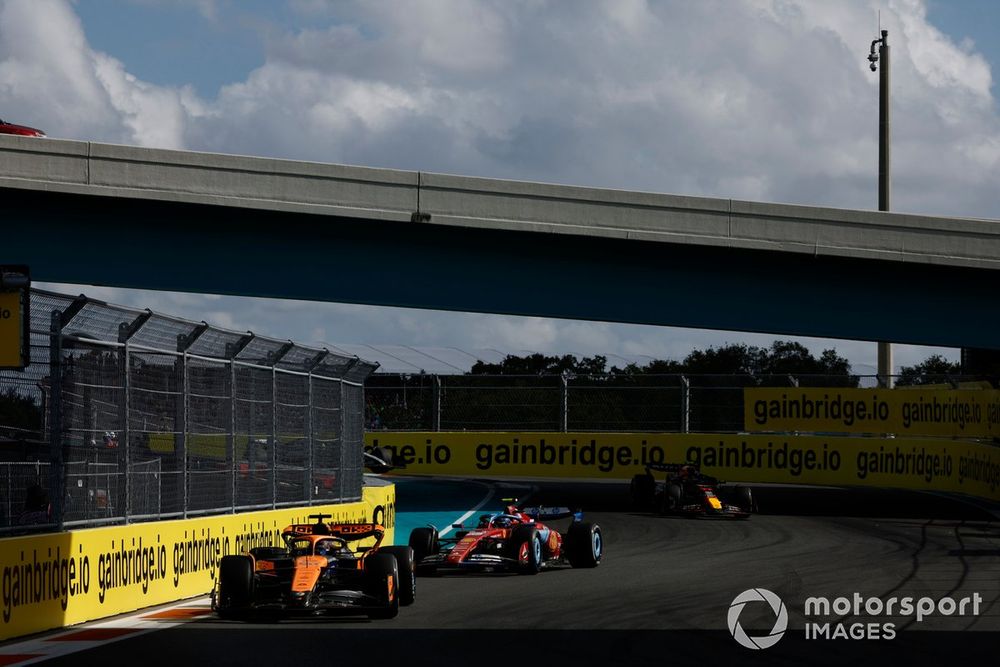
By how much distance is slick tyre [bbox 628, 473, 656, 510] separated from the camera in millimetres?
25297

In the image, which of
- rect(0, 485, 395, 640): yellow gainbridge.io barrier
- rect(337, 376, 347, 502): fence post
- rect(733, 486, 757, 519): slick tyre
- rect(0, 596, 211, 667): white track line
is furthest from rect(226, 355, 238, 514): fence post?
rect(733, 486, 757, 519): slick tyre

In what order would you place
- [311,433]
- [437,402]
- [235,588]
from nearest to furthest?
[235,588] → [311,433] → [437,402]

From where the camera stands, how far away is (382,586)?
11117 mm

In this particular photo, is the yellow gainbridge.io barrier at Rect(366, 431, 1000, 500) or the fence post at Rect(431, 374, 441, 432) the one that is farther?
the fence post at Rect(431, 374, 441, 432)

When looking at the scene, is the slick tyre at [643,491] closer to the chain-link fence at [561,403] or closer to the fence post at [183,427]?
the chain-link fence at [561,403]

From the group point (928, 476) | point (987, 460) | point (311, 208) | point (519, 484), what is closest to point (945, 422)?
point (928, 476)

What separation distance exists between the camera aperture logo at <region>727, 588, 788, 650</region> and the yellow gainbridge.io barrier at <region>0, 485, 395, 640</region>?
4782 mm

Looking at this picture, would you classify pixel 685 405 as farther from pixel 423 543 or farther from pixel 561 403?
pixel 423 543

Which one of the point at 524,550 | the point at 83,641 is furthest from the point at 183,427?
the point at 524,550

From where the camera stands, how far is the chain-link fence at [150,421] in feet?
35.3

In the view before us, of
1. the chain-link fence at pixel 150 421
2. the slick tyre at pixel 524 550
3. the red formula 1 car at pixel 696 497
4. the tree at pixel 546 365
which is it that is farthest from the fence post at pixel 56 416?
the tree at pixel 546 365

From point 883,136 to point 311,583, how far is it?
2951cm

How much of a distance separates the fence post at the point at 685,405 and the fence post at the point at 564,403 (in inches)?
115

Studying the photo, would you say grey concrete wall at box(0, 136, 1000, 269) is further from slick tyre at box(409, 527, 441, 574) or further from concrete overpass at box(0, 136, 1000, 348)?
slick tyre at box(409, 527, 441, 574)
